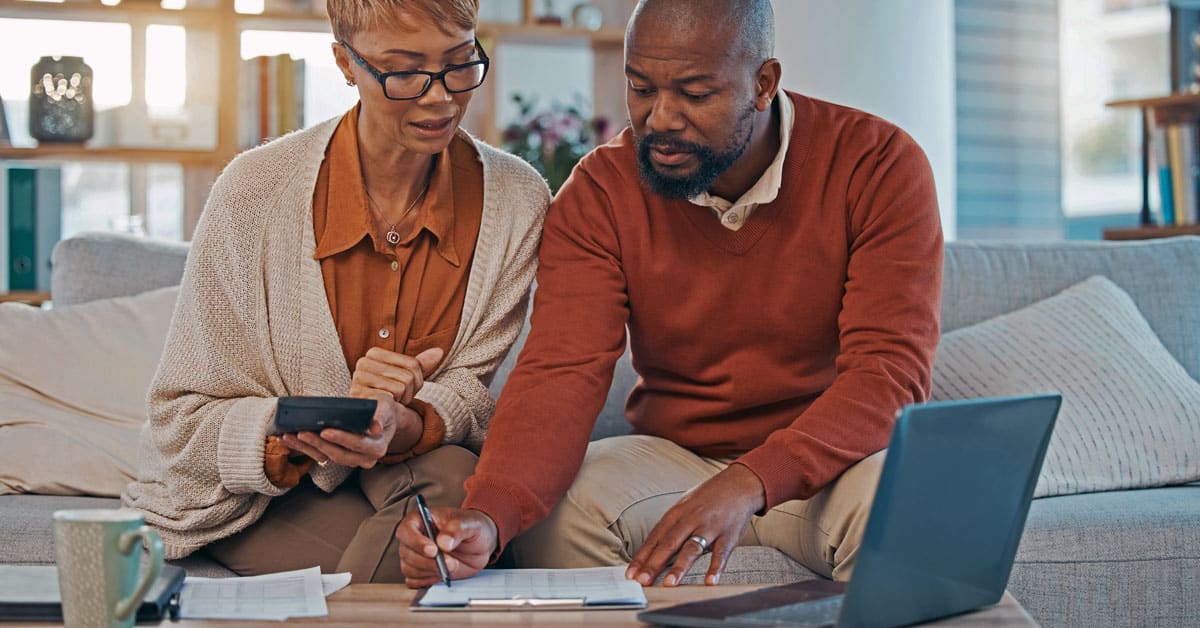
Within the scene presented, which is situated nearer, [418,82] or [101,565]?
[101,565]

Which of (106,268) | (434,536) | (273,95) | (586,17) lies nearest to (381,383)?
(434,536)

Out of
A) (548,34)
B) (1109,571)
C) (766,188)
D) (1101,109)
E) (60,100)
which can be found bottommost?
(1109,571)

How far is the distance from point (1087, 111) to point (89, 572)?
15.1 feet

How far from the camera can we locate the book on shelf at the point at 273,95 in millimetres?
3727

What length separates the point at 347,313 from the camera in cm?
183

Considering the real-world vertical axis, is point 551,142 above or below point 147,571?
above

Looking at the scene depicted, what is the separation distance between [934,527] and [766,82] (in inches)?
36.1

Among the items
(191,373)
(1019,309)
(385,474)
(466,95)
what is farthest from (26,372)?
(1019,309)

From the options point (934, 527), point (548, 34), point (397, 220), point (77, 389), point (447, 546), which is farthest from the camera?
point (548, 34)

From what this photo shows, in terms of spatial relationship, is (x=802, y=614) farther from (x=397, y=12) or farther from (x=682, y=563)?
(x=397, y=12)

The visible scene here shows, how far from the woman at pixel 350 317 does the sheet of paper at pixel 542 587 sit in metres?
0.29

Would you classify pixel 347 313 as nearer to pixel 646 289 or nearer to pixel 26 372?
pixel 646 289

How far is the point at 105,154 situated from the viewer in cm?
366

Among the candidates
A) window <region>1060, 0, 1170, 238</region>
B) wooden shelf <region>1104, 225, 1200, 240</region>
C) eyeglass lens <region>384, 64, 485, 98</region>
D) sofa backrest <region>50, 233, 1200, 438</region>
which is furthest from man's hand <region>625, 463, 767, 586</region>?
window <region>1060, 0, 1170, 238</region>
